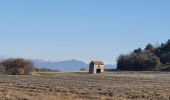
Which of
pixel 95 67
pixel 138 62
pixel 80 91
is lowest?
pixel 80 91

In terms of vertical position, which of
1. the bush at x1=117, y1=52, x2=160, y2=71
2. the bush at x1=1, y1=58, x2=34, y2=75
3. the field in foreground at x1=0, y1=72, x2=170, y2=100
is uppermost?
the bush at x1=117, y1=52, x2=160, y2=71

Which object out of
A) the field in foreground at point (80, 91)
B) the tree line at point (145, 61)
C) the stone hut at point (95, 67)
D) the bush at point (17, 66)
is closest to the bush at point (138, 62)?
the tree line at point (145, 61)

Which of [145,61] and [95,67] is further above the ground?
[145,61]

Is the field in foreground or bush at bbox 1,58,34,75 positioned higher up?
bush at bbox 1,58,34,75

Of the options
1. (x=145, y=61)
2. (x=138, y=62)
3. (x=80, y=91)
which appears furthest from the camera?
(x=138, y=62)

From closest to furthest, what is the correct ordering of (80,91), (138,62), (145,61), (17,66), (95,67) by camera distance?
(80,91), (17,66), (95,67), (145,61), (138,62)

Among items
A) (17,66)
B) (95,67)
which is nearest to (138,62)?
(95,67)

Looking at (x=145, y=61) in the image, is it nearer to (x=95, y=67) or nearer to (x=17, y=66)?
(x=95, y=67)

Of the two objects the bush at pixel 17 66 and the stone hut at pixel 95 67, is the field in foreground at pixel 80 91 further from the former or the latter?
the stone hut at pixel 95 67

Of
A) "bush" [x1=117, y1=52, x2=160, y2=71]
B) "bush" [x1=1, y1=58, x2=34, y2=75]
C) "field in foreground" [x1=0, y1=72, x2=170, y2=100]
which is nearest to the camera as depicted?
"field in foreground" [x1=0, y1=72, x2=170, y2=100]

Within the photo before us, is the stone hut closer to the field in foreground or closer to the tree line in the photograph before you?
the tree line

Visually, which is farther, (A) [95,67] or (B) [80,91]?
(A) [95,67]

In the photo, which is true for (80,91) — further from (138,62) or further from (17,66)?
(138,62)


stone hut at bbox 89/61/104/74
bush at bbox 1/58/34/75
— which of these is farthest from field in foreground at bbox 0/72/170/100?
stone hut at bbox 89/61/104/74
